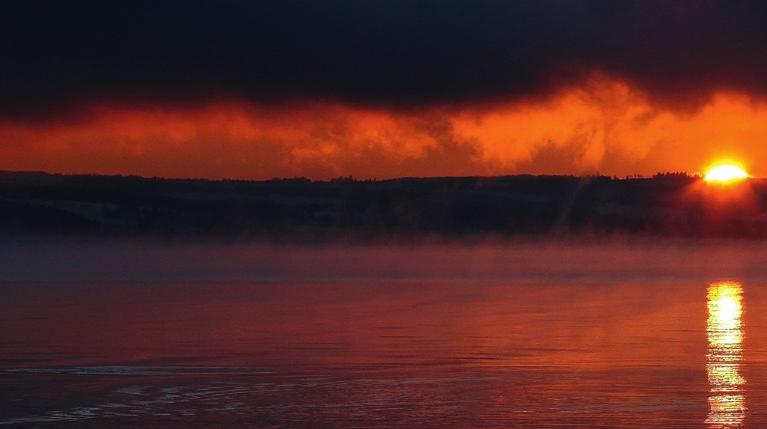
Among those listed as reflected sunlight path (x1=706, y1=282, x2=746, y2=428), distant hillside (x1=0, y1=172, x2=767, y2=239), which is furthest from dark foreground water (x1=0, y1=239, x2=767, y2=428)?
distant hillside (x1=0, y1=172, x2=767, y2=239)

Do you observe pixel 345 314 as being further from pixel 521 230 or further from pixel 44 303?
pixel 521 230

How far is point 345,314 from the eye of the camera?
1869 centimetres

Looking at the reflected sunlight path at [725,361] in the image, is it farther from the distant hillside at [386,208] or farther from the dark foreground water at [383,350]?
the distant hillside at [386,208]

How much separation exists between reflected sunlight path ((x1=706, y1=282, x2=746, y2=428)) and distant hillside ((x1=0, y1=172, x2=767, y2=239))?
37807 millimetres

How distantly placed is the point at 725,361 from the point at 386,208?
197 ft

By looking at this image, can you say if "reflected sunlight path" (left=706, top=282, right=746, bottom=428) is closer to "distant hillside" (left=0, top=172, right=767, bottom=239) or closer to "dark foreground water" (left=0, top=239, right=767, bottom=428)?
"dark foreground water" (left=0, top=239, right=767, bottom=428)

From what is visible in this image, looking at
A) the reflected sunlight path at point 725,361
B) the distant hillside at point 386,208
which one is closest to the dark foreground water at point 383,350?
the reflected sunlight path at point 725,361

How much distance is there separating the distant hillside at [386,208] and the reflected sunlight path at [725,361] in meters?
37.8

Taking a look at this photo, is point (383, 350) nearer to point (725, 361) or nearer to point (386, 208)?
point (725, 361)

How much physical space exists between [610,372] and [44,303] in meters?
10.2

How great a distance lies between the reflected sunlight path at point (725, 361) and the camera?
1064cm

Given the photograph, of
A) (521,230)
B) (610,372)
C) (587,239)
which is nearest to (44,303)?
(610,372)

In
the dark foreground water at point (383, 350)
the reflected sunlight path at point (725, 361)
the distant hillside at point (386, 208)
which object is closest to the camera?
the reflected sunlight path at point (725, 361)

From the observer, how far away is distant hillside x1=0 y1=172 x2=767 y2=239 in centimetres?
A: 6406
